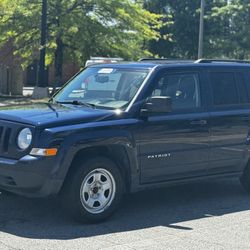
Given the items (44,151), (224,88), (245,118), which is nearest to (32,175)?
(44,151)

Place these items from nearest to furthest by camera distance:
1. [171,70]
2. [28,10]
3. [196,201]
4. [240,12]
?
[171,70]
[196,201]
[28,10]
[240,12]

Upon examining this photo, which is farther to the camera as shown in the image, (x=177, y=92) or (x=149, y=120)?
(x=177, y=92)

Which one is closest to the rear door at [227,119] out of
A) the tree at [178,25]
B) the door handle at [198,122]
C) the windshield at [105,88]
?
the door handle at [198,122]

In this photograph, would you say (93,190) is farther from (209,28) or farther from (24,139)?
(209,28)

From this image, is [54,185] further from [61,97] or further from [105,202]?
[61,97]

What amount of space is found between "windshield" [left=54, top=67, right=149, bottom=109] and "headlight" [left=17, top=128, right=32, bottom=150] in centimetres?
109

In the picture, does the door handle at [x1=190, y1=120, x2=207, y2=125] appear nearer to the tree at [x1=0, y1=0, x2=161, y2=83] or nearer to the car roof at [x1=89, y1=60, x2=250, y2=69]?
the car roof at [x1=89, y1=60, x2=250, y2=69]

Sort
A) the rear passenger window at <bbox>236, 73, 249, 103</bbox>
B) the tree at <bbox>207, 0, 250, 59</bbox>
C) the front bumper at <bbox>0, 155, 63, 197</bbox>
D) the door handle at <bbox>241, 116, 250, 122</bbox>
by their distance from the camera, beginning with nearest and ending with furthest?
1. the front bumper at <bbox>0, 155, 63, 197</bbox>
2. the door handle at <bbox>241, 116, 250, 122</bbox>
3. the rear passenger window at <bbox>236, 73, 249, 103</bbox>
4. the tree at <bbox>207, 0, 250, 59</bbox>

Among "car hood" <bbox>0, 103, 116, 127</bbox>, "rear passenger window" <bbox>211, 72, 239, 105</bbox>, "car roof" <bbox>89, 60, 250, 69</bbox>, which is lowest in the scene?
"car hood" <bbox>0, 103, 116, 127</bbox>

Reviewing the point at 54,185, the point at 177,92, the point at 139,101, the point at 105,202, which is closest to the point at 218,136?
the point at 177,92

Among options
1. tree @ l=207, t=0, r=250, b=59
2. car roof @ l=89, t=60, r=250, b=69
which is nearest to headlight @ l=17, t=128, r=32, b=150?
car roof @ l=89, t=60, r=250, b=69

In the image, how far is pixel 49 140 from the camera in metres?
5.77

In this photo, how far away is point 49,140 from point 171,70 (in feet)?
6.59

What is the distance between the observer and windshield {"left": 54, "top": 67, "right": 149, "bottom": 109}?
22.0ft
